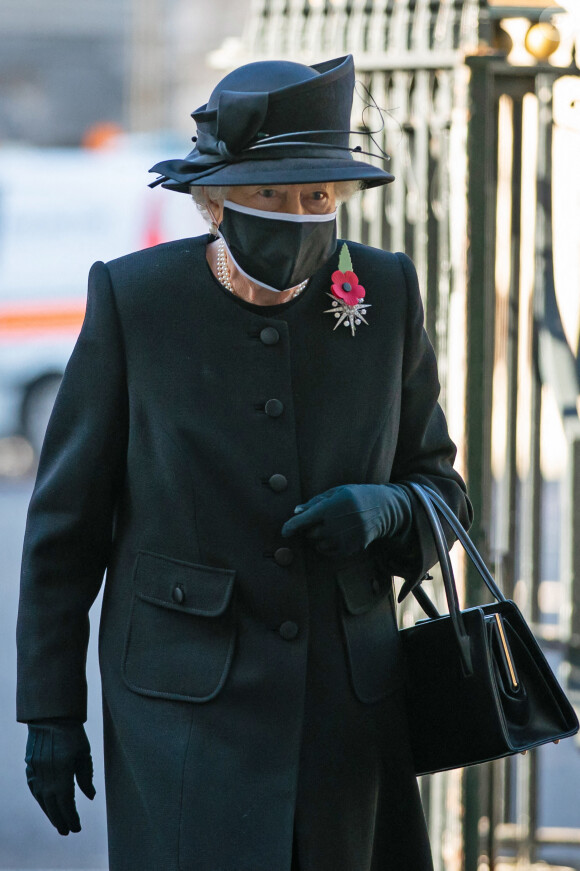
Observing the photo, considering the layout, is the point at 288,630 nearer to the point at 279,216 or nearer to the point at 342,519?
the point at 342,519

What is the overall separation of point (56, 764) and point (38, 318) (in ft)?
29.6

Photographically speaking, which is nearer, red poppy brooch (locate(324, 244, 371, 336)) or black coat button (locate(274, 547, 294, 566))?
black coat button (locate(274, 547, 294, 566))

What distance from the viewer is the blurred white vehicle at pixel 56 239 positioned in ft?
35.2

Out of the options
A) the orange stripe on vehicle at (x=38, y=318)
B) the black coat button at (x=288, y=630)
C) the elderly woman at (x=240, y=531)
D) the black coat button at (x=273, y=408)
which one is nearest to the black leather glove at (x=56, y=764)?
the elderly woman at (x=240, y=531)

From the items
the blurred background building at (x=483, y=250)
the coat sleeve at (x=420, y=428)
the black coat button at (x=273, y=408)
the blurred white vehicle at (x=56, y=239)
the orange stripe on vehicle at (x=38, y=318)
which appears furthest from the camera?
the orange stripe on vehicle at (x=38, y=318)

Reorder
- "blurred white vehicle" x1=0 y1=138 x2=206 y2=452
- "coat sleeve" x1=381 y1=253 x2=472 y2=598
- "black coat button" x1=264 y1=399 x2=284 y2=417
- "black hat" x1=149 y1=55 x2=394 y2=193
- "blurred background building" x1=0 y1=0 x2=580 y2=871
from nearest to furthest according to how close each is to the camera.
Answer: "black hat" x1=149 y1=55 x2=394 y2=193, "black coat button" x1=264 y1=399 x2=284 y2=417, "coat sleeve" x1=381 y1=253 x2=472 y2=598, "blurred background building" x1=0 y1=0 x2=580 y2=871, "blurred white vehicle" x1=0 y1=138 x2=206 y2=452

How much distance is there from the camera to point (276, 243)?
6.81ft

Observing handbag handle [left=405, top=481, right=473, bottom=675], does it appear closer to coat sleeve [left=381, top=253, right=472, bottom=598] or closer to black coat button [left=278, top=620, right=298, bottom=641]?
coat sleeve [left=381, top=253, right=472, bottom=598]

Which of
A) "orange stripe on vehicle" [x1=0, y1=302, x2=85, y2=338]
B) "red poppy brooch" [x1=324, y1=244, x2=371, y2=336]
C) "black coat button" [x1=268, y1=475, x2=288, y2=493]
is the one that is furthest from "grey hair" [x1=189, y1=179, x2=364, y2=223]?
"orange stripe on vehicle" [x1=0, y1=302, x2=85, y2=338]

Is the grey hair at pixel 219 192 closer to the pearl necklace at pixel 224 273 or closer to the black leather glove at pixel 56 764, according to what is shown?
the pearl necklace at pixel 224 273

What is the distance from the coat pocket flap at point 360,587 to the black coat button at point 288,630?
0.33ft

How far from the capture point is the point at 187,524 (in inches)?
84.0

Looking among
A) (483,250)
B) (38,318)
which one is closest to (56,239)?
(38,318)

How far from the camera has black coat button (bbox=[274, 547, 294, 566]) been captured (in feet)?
6.96
